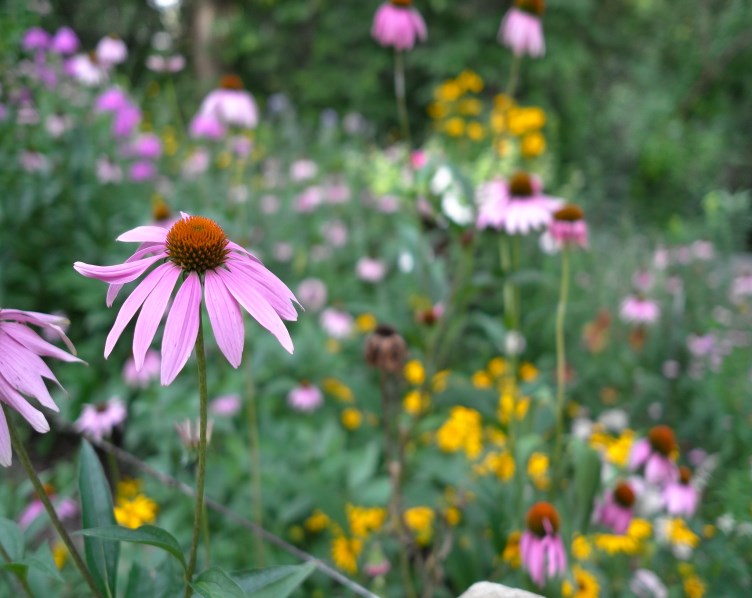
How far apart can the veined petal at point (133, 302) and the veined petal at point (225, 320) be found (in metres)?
0.04

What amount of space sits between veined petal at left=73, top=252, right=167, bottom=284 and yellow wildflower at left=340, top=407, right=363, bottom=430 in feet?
4.73

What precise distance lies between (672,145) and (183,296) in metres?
5.69

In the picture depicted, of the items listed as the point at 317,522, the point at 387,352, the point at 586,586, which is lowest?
the point at 317,522

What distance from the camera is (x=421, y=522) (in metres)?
1.45

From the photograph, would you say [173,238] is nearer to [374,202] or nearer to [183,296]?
[183,296]

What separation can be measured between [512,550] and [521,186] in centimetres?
68

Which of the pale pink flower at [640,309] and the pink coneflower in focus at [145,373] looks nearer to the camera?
the pink coneflower in focus at [145,373]

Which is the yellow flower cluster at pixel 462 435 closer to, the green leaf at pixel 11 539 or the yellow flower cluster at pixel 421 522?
the yellow flower cluster at pixel 421 522

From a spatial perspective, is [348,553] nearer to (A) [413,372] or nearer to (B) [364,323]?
(A) [413,372]

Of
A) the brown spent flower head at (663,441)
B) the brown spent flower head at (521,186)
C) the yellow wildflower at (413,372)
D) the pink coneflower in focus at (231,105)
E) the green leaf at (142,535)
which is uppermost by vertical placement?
the pink coneflower in focus at (231,105)

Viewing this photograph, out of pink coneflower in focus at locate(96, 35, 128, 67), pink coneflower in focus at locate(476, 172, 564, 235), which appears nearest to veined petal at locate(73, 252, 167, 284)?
pink coneflower in focus at locate(476, 172, 564, 235)

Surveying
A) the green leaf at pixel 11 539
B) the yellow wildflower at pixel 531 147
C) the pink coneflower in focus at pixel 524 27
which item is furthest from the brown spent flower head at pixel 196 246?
the yellow wildflower at pixel 531 147

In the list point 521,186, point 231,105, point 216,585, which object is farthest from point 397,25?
point 216,585

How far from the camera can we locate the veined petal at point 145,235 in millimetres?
468
